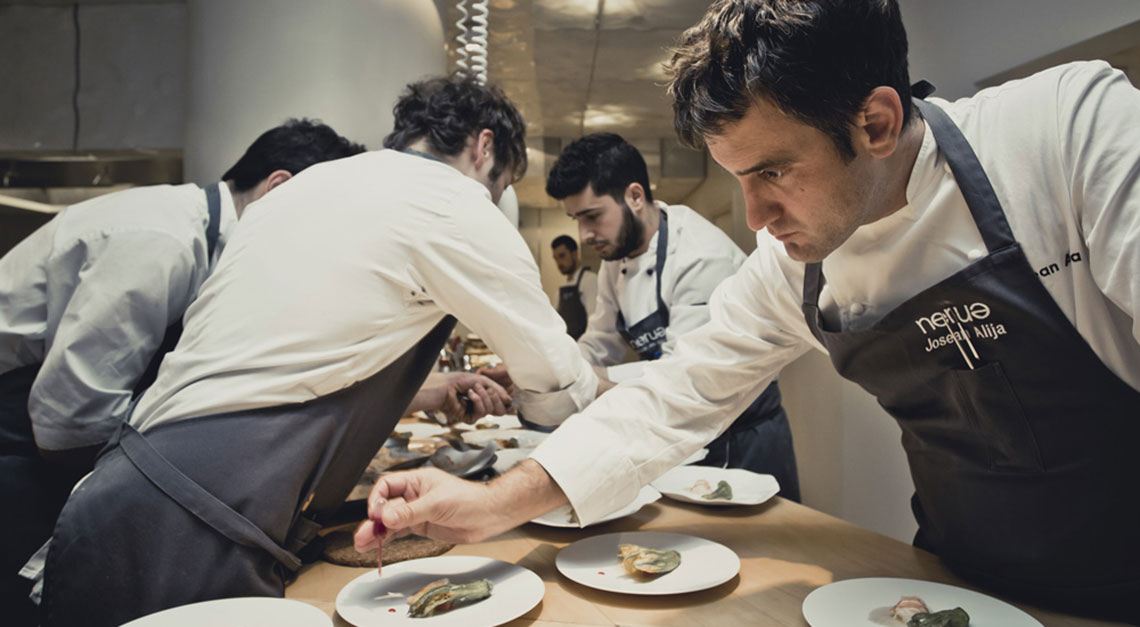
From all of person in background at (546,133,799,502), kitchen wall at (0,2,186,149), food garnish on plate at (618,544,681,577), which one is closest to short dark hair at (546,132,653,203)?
person in background at (546,133,799,502)

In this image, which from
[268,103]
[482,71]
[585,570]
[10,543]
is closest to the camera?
[585,570]

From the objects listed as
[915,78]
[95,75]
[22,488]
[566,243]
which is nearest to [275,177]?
[22,488]

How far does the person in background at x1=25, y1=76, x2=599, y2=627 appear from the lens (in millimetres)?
963

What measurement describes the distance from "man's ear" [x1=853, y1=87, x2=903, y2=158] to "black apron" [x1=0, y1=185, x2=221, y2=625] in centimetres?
155

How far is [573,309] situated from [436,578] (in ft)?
19.3

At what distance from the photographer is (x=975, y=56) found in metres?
2.49

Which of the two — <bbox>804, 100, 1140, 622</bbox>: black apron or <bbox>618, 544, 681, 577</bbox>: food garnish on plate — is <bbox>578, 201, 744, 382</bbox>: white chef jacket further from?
<bbox>804, 100, 1140, 622</bbox>: black apron

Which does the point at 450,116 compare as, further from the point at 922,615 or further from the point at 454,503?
the point at 922,615

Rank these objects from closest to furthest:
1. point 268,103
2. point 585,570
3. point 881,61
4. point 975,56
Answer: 1. point 881,61
2. point 585,570
3. point 975,56
4. point 268,103

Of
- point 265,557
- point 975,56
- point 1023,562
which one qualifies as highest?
point 975,56

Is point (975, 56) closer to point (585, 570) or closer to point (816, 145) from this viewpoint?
point (816, 145)

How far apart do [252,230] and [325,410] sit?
37 cm

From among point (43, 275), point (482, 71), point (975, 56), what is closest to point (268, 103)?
point (482, 71)

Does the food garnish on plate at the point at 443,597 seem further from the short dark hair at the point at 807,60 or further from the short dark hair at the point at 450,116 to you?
the short dark hair at the point at 450,116
